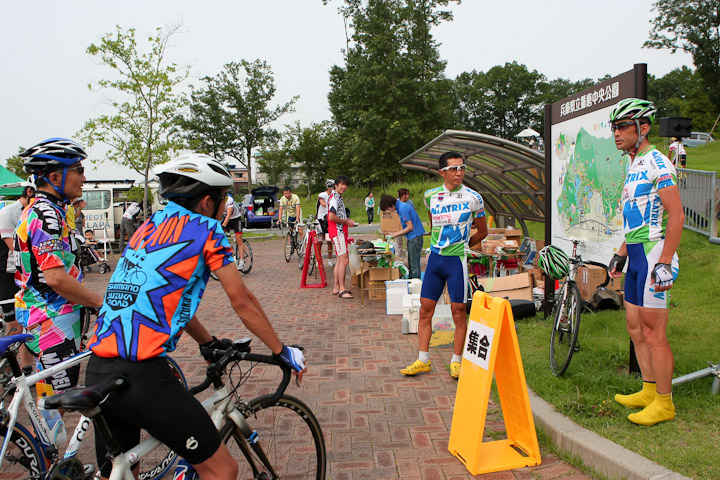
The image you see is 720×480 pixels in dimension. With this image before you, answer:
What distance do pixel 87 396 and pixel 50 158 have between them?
1.76 meters

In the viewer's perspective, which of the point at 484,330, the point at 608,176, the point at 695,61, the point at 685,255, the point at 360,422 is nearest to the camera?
the point at 484,330

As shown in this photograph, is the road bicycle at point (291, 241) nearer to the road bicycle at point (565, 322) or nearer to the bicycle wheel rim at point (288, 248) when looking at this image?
the bicycle wheel rim at point (288, 248)

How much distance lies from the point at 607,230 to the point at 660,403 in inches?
91.0

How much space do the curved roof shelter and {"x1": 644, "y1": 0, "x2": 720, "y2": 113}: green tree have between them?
44.6m

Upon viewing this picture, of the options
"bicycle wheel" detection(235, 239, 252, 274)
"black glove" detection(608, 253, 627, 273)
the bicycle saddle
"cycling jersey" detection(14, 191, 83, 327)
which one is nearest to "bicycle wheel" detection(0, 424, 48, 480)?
"cycling jersey" detection(14, 191, 83, 327)

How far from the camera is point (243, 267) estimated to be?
12719mm

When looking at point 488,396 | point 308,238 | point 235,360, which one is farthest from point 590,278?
point 235,360

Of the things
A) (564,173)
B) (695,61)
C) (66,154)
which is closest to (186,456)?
(66,154)

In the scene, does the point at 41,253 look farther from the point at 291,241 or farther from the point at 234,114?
the point at 234,114

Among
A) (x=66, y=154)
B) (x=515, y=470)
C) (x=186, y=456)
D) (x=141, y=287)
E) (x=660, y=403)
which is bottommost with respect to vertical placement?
(x=515, y=470)

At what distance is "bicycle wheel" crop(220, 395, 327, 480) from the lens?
262 cm

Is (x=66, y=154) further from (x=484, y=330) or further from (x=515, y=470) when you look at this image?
(x=515, y=470)

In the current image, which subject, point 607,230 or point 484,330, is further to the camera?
point 607,230

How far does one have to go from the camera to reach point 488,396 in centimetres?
337
